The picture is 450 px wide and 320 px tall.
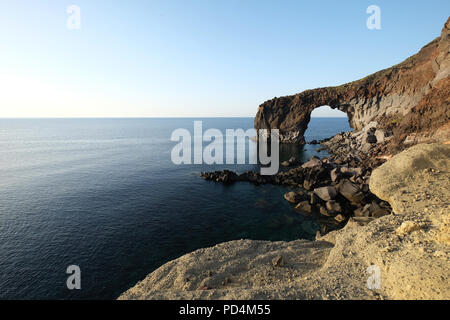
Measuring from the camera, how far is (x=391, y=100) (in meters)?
71.2

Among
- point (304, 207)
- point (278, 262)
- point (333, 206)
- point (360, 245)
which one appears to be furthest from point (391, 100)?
point (278, 262)

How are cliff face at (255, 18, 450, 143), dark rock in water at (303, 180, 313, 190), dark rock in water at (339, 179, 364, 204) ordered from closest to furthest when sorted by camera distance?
1. dark rock in water at (339, 179, 364, 204)
2. cliff face at (255, 18, 450, 143)
3. dark rock in water at (303, 180, 313, 190)

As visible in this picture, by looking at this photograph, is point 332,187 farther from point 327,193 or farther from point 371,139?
point 371,139

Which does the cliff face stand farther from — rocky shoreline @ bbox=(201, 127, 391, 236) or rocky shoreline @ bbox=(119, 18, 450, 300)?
rocky shoreline @ bbox=(201, 127, 391, 236)

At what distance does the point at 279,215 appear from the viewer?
32.0 m

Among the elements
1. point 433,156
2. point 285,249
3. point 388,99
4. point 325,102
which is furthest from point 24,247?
point 325,102

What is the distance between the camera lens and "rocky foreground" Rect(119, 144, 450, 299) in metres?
11.2

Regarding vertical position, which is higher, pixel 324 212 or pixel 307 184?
pixel 307 184

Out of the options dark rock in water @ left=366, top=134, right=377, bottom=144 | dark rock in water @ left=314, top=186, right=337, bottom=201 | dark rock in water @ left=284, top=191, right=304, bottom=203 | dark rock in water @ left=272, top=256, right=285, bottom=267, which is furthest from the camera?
dark rock in water @ left=366, top=134, right=377, bottom=144

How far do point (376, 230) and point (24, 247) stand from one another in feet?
130

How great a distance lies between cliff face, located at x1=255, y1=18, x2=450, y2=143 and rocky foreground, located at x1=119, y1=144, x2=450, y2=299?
→ 14379mm

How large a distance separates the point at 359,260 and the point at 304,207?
63.0 ft

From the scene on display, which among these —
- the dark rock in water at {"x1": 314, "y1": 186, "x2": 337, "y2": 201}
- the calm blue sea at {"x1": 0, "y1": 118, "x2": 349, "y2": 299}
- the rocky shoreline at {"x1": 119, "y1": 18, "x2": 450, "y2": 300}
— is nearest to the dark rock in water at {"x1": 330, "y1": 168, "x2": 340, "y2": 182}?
the rocky shoreline at {"x1": 119, "y1": 18, "x2": 450, "y2": 300}
